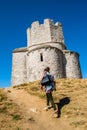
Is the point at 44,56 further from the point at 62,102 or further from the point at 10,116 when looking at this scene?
the point at 10,116

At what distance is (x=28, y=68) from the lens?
156ft

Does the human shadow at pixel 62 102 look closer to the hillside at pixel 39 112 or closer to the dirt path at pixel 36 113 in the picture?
the hillside at pixel 39 112

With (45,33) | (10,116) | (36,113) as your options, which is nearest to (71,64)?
(45,33)

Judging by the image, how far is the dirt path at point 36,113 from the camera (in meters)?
11.3

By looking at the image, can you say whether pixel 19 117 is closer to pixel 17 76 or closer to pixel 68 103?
pixel 68 103

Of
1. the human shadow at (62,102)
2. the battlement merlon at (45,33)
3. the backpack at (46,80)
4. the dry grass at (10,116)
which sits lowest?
the dry grass at (10,116)

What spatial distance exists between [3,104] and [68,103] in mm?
4242

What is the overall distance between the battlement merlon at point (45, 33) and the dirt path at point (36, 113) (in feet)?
120

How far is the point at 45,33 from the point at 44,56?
8935 millimetres

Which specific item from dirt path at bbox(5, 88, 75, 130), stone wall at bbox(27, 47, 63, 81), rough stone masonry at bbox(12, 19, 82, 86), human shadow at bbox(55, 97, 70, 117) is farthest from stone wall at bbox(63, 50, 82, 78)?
human shadow at bbox(55, 97, 70, 117)

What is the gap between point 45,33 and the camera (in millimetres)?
52625

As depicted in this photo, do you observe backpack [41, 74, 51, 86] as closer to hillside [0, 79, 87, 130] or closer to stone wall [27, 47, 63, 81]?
hillside [0, 79, 87, 130]

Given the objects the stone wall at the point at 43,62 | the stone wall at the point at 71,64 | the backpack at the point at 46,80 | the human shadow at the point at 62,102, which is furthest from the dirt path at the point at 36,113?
the stone wall at the point at 71,64

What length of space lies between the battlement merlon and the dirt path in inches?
1441
